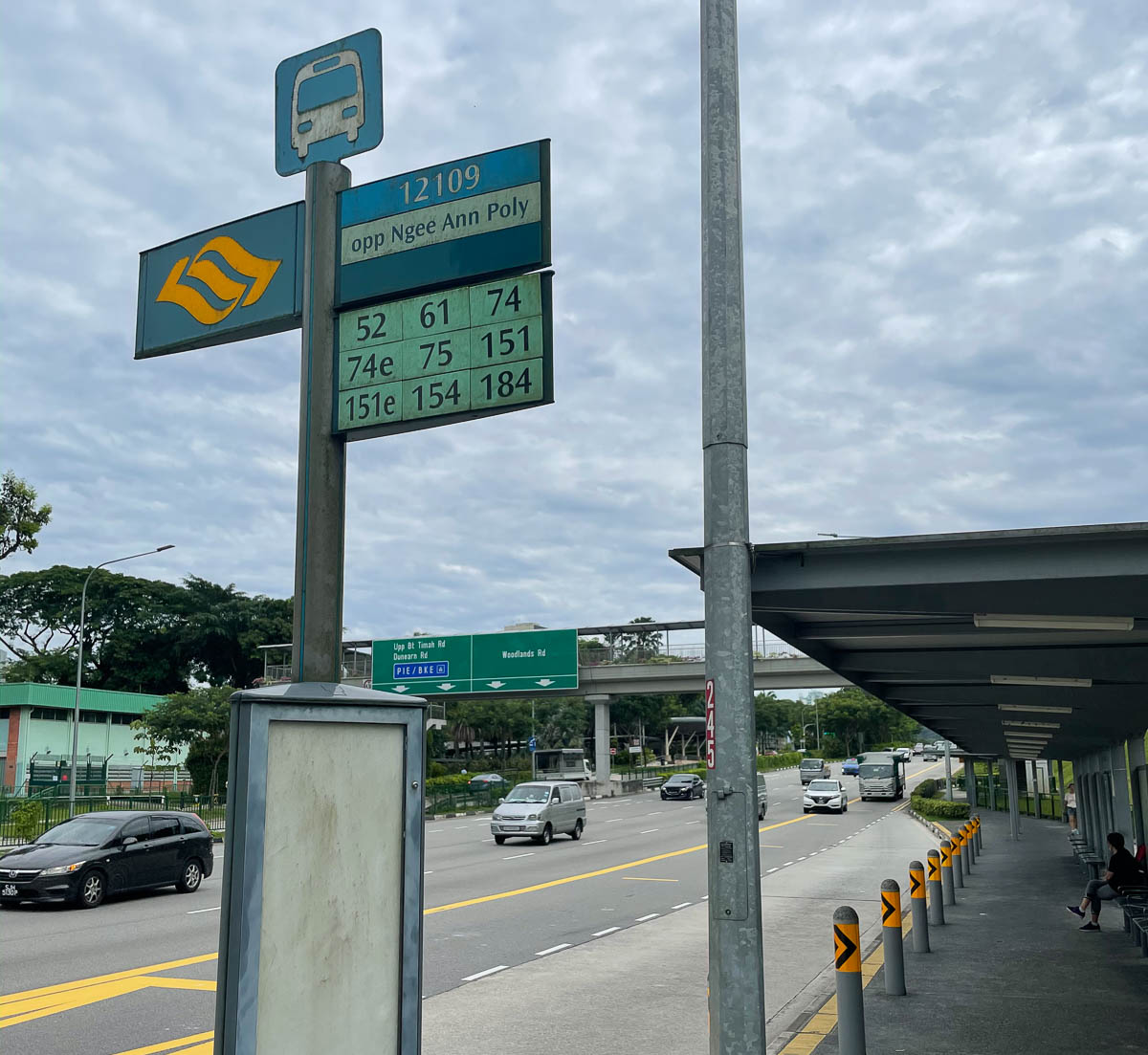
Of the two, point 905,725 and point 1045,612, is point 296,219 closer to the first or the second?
point 1045,612

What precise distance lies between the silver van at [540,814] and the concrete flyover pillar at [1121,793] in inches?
628

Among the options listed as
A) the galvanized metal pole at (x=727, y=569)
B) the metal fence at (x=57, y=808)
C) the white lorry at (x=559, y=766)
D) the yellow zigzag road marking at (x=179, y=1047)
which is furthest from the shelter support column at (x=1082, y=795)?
the white lorry at (x=559, y=766)

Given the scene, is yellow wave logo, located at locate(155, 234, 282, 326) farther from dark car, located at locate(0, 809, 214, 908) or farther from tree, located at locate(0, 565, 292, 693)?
tree, located at locate(0, 565, 292, 693)

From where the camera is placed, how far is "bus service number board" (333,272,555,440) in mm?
Result: 5227

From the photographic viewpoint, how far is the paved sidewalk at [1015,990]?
898 cm

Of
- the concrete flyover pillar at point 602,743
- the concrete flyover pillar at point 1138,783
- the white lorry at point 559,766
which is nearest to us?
the concrete flyover pillar at point 1138,783

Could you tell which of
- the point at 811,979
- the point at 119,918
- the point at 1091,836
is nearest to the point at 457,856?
the point at 119,918

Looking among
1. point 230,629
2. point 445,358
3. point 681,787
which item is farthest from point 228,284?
point 230,629

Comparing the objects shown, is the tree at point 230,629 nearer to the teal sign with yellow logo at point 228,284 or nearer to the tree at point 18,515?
the tree at point 18,515

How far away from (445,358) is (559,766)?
63.1 metres

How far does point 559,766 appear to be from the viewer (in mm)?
66625

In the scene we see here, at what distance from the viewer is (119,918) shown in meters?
16.7

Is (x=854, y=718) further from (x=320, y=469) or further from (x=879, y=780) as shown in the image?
(x=320, y=469)

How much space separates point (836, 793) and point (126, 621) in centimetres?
5336
